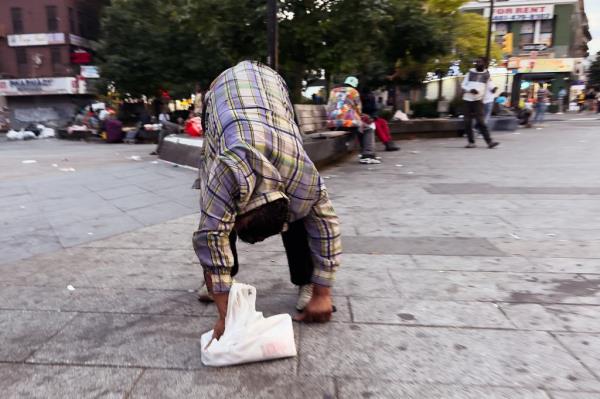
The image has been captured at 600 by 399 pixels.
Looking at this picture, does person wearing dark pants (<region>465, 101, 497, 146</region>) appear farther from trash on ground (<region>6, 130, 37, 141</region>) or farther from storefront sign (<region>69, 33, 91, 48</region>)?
storefront sign (<region>69, 33, 91, 48</region>)

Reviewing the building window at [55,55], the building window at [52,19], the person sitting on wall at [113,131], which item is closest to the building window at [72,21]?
the building window at [52,19]

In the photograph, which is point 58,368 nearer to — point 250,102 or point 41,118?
point 250,102

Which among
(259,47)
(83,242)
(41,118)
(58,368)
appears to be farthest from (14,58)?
(58,368)

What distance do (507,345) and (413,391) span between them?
0.67 meters

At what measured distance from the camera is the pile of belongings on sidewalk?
21661mm

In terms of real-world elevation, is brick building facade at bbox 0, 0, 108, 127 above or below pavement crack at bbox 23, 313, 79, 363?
above

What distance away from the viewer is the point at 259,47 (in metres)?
10.7

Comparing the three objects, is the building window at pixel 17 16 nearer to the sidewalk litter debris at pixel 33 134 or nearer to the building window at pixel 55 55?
the building window at pixel 55 55

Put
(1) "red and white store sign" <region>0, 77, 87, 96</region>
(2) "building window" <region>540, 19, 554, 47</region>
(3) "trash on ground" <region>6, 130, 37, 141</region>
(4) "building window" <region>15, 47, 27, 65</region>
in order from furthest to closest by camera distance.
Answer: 1. (4) "building window" <region>15, 47, 27, 65</region>
2. (1) "red and white store sign" <region>0, 77, 87, 96</region>
3. (2) "building window" <region>540, 19, 554, 47</region>
4. (3) "trash on ground" <region>6, 130, 37, 141</region>

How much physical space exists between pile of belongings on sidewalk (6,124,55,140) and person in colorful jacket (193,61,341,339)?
882 inches

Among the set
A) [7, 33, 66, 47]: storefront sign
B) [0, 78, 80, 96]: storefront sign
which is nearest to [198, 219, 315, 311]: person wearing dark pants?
[0, 78, 80, 96]: storefront sign

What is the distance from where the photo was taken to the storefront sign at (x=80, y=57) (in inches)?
1366

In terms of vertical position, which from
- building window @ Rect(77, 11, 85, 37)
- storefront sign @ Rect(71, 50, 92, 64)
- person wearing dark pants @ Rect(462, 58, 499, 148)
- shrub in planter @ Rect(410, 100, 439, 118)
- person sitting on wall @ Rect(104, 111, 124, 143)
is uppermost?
building window @ Rect(77, 11, 85, 37)

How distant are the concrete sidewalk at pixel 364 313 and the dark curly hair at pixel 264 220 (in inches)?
25.2
